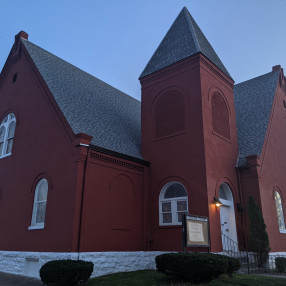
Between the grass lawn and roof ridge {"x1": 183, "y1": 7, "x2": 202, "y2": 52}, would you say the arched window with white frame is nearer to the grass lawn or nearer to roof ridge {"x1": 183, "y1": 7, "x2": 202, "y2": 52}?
the grass lawn

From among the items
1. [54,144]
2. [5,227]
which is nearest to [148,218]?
[54,144]

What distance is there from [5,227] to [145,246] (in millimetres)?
6592

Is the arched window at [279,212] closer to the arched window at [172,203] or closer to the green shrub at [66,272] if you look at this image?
the arched window at [172,203]

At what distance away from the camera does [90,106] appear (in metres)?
16.2

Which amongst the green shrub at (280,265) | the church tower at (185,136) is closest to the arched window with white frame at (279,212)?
the church tower at (185,136)

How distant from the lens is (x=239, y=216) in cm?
1449

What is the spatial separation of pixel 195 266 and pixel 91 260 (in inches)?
169

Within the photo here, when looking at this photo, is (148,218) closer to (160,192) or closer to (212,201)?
(160,192)

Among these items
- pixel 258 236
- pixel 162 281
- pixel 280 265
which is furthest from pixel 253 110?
pixel 162 281

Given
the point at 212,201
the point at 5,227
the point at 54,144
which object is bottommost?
the point at 5,227

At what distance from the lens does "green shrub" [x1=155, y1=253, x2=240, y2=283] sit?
28.1 ft

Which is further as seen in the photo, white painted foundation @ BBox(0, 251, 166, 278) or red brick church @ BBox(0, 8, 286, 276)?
red brick church @ BBox(0, 8, 286, 276)

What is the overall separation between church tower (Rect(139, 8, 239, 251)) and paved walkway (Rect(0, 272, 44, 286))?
5.09 m

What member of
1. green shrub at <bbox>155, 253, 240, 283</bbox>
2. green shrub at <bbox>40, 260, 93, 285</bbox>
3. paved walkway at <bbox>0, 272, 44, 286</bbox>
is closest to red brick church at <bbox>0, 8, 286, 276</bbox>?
paved walkway at <bbox>0, 272, 44, 286</bbox>
